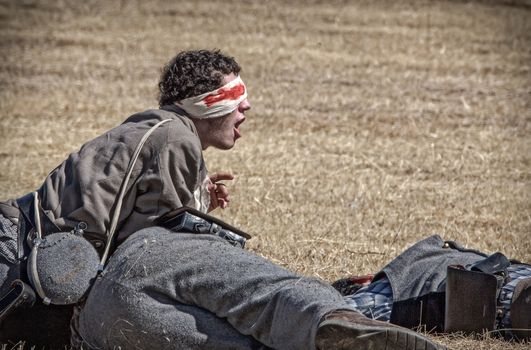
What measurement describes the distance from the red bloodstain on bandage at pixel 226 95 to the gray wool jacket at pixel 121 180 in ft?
1.09

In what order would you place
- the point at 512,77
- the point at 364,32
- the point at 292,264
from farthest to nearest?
the point at 364,32, the point at 512,77, the point at 292,264

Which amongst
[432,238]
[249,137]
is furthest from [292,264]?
[249,137]

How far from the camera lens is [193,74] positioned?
501cm

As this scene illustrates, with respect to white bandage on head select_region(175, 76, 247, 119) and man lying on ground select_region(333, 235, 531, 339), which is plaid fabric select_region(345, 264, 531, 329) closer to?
man lying on ground select_region(333, 235, 531, 339)

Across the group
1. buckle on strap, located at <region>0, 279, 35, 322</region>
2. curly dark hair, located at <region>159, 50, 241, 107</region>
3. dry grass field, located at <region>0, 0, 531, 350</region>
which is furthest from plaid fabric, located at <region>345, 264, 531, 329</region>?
buckle on strap, located at <region>0, 279, 35, 322</region>

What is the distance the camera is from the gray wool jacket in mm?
4469

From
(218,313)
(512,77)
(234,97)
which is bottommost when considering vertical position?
A: (512,77)

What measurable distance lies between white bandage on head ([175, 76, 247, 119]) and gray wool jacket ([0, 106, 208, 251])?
31 cm

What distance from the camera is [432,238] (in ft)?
17.2

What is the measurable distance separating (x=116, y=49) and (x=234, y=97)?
1009 cm

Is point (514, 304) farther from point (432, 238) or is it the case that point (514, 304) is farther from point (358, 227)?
point (358, 227)

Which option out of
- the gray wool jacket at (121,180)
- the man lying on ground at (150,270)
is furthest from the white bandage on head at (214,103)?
the gray wool jacket at (121,180)

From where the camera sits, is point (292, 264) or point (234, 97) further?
point (292, 264)

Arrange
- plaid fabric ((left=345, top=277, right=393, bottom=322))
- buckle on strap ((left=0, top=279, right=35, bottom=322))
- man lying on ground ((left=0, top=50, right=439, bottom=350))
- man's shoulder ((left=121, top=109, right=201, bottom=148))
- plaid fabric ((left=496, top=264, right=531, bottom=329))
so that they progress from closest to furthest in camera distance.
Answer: man lying on ground ((left=0, top=50, right=439, bottom=350)), buckle on strap ((left=0, top=279, right=35, bottom=322)), man's shoulder ((left=121, top=109, right=201, bottom=148)), plaid fabric ((left=496, top=264, right=531, bottom=329)), plaid fabric ((left=345, top=277, right=393, bottom=322))
